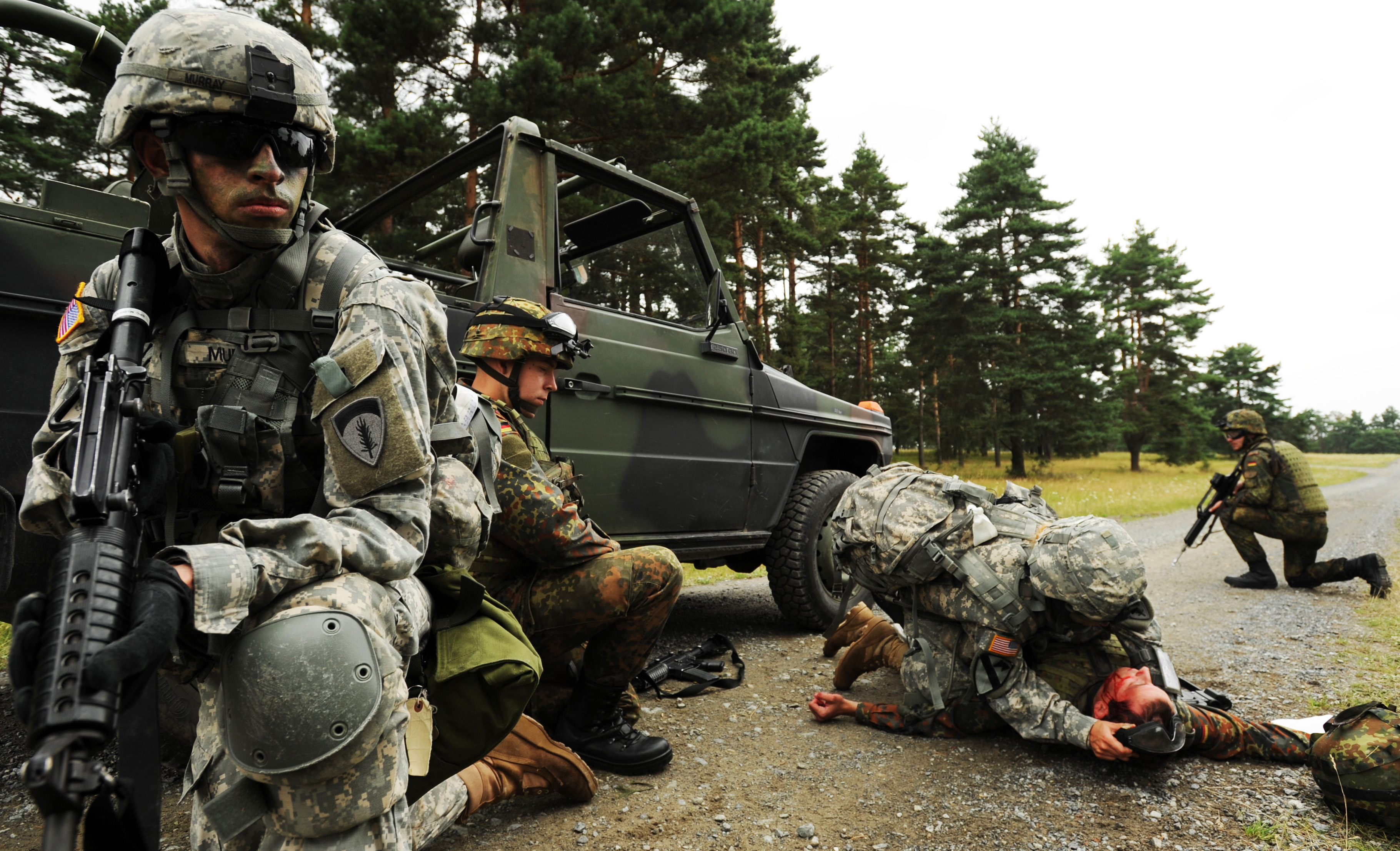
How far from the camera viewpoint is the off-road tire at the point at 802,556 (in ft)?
13.0

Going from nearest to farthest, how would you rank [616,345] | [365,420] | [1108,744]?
[365,420], [1108,744], [616,345]

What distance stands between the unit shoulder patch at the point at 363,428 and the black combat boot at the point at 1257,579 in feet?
22.2

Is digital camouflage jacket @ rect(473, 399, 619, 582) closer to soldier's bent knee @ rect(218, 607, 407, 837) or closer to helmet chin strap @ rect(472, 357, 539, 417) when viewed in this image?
helmet chin strap @ rect(472, 357, 539, 417)

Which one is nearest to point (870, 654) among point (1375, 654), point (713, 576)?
point (1375, 654)

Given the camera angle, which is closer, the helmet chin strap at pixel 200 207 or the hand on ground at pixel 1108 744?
the helmet chin strap at pixel 200 207

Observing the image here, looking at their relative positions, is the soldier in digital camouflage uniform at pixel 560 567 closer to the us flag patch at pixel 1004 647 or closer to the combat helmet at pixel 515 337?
the combat helmet at pixel 515 337

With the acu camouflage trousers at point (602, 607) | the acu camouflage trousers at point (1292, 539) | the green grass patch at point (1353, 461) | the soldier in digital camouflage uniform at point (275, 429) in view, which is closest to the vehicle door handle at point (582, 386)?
the acu camouflage trousers at point (602, 607)

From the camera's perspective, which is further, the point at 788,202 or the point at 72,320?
the point at 788,202

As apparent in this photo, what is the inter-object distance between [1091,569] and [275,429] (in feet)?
6.91

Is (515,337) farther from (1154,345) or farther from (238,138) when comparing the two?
(1154,345)

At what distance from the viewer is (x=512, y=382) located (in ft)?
7.89

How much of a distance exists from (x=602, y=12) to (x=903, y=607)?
9.29 m

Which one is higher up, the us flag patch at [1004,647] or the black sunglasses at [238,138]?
the black sunglasses at [238,138]

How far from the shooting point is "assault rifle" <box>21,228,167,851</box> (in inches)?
33.5
